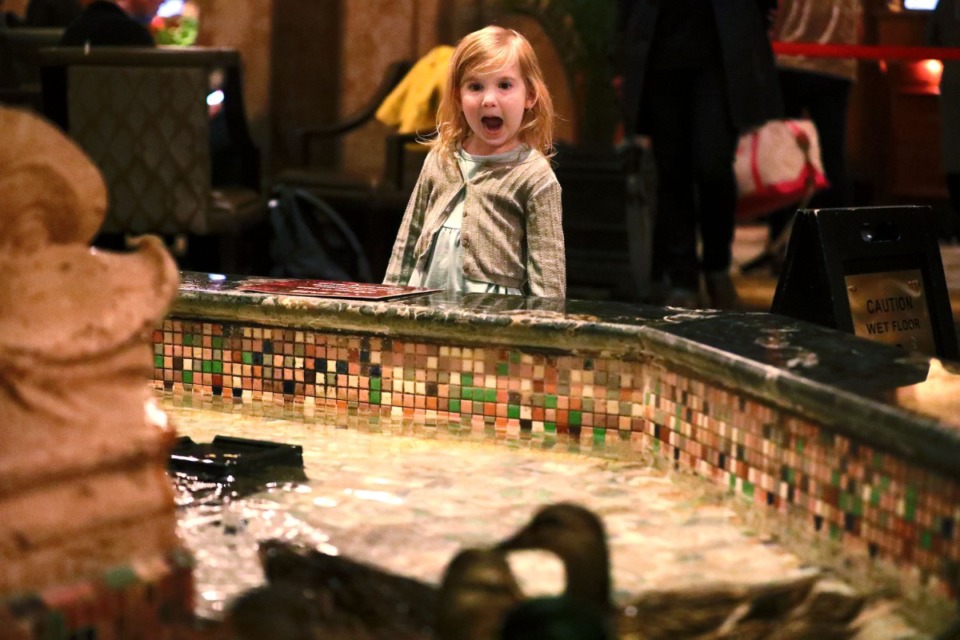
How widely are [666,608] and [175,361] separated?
153 cm

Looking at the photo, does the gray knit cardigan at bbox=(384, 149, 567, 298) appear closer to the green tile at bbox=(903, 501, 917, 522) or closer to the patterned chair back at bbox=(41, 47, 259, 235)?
the green tile at bbox=(903, 501, 917, 522)

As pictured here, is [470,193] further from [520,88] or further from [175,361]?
[175,361]

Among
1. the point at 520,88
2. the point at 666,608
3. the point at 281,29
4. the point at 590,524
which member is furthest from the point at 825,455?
the point at 281,29

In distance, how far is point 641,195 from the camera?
6.44m

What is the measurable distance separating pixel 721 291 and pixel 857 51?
5.44ft

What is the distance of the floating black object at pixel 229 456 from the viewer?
226cm

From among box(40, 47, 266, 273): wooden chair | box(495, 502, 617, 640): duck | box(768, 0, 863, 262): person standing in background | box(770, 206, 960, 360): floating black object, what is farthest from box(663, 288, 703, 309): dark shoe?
box(495, 502, 617, 640): duck

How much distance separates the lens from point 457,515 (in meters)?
2.07

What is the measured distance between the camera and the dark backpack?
6.59m

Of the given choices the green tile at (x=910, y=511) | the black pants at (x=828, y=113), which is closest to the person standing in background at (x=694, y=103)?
the black pants at (x=828, y=113)

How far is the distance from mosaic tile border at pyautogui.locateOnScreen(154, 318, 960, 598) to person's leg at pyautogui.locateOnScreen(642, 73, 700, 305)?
127 inches

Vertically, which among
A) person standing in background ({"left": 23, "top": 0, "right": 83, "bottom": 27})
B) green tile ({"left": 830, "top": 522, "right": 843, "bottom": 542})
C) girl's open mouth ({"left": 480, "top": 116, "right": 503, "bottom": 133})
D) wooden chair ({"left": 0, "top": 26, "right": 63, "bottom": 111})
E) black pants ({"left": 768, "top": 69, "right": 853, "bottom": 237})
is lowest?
green tile ({"left": 830, "top": 522, "right": 843, "bottom": 542})

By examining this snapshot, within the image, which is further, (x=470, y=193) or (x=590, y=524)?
(x=470, y=193)

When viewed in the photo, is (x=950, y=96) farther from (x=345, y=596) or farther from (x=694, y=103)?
(x=345, y=596)
